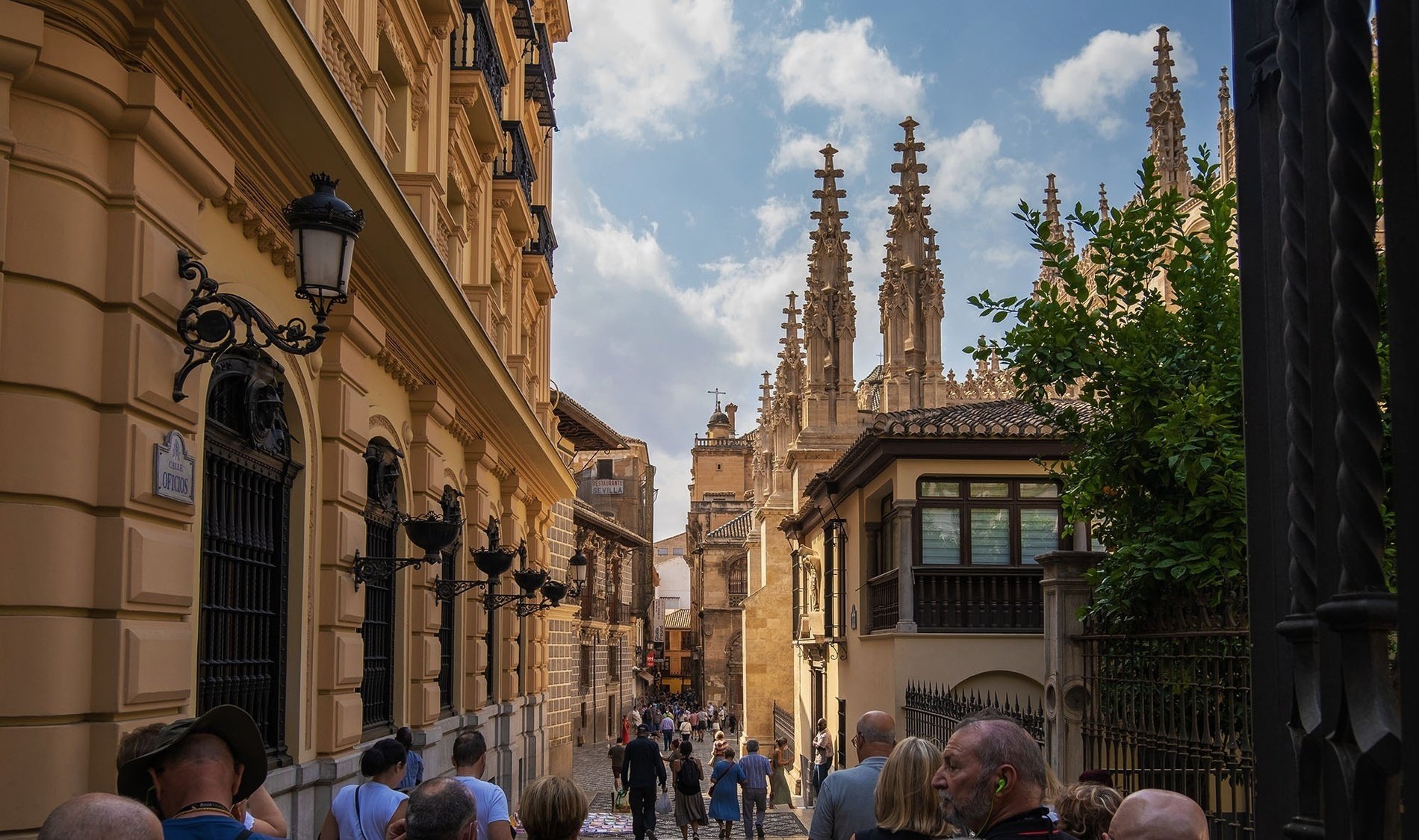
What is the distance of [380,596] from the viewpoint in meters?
11.9

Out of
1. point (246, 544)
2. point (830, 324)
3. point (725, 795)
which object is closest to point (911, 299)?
point (830, 324)

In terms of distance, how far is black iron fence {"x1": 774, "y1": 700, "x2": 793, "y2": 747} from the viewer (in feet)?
115

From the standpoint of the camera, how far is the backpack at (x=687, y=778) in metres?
20.1

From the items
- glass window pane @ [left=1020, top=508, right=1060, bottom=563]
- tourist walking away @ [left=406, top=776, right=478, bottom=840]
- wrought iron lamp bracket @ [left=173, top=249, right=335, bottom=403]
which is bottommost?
tourist walking away @ [left=406, top=776, right=478, bottom=840]

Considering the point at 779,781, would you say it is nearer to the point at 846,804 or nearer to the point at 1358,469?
the point at 846,804

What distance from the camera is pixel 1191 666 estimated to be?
8.26m

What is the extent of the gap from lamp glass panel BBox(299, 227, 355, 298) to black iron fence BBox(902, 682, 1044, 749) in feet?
23.3

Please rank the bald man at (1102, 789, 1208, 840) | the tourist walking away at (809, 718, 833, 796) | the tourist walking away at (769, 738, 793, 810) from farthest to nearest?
the tourist walking away at (769, 738, 793, 810) → the tourist walking away at (809, 718, 833, 796) → the bald man at (1102, 789, 1208, 840)

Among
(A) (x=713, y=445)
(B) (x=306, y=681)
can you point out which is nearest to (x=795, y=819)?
(B) (x=306, y=681)

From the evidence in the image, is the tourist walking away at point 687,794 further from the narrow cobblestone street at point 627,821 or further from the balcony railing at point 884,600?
the balcony railing at point 884,600

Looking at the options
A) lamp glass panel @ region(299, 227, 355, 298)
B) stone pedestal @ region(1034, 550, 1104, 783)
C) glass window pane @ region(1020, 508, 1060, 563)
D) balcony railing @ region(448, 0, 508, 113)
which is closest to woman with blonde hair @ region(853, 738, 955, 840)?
lamp glass panel @ region(299, 227, 355, 298)

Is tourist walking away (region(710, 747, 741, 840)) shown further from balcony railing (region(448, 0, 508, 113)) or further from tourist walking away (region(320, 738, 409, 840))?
tourist walking away (region(320, 738, 409, 840))

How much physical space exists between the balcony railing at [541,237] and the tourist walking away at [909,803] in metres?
17.9

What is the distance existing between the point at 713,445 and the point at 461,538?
92350 mm
